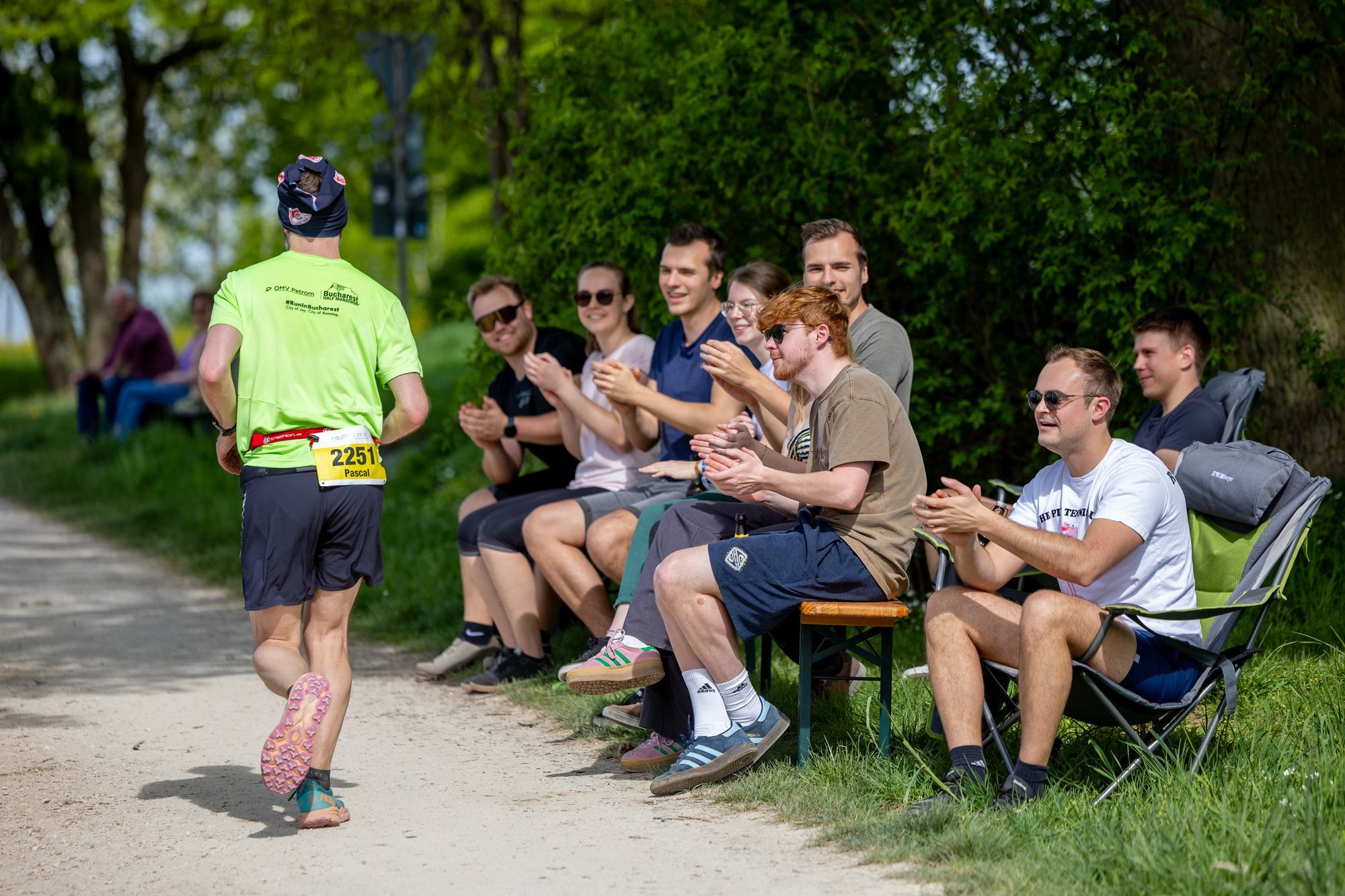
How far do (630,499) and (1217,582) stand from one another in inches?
103

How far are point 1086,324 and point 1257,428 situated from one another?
1059 millimetres

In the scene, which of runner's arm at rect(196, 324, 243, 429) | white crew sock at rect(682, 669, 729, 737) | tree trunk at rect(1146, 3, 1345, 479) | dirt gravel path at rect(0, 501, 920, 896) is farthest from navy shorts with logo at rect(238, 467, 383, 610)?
tree trunk at rect(1146, 3, 1345, 479)

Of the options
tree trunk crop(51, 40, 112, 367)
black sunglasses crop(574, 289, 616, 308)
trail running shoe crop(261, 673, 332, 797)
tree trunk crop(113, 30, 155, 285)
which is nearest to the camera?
trail running shoe crop(261, 673, 332, 797)

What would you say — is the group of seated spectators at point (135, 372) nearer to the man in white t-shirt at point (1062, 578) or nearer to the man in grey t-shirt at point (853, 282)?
the man in grey t-shirt at point (853, 282)

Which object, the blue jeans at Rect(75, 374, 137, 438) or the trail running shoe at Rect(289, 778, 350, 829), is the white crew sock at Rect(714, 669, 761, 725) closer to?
the trail running shoe at Rect(289, 778, 350, 829)

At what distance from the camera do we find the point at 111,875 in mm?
4211

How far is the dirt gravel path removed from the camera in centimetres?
413

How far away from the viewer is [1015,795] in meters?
4.32

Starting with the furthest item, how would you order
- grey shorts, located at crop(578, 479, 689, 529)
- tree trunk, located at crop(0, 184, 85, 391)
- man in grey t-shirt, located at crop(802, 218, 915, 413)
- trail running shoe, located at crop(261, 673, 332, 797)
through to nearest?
1. tree trunk, located at crop(0, 184, 85, 391)
2. grey shorts, located at crop(578, 479, 689, 529)
3. man in grey t-shirt, located at crop(802, 218, 915, 413)
4. trail running shoe, located at crop(261, 673, 332, 797)

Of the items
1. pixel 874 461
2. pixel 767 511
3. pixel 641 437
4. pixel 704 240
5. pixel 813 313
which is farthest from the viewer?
pixel 641 437

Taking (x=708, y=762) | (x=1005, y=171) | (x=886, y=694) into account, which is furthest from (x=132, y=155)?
(x=886, y=694)

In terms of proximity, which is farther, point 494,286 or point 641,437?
point 494,286

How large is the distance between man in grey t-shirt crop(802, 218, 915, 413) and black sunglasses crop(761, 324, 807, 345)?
2.26 ft

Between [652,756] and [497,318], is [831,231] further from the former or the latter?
[652,756]
